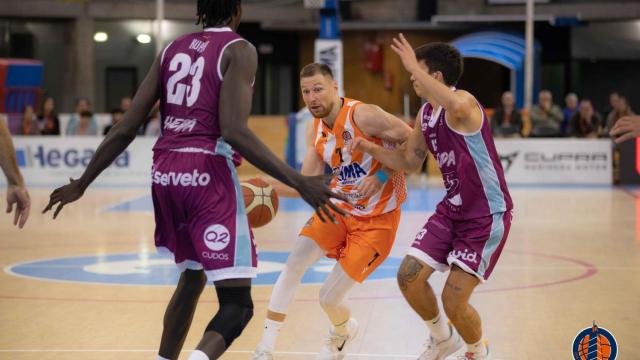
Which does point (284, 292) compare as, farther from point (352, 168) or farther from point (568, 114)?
point (568, 114)

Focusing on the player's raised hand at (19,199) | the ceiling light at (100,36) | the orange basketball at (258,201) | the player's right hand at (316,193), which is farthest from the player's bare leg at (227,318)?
the ceiling light at (100,36)

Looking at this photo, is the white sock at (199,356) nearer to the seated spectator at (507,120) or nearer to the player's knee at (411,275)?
the player's knee at (411,275)

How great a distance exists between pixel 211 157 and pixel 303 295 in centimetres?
420

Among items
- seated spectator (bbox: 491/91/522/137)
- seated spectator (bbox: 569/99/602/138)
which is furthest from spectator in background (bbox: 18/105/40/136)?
seated spectator (bbox: 569/99/602/138)

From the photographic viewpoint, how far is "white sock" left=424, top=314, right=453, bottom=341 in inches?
231

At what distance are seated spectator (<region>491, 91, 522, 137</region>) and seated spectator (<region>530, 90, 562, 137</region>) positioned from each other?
1.10 feet

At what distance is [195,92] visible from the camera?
14.8 feet

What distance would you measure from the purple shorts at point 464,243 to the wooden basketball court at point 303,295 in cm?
93

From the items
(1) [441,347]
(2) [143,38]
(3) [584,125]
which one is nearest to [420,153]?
(1) [441,347]

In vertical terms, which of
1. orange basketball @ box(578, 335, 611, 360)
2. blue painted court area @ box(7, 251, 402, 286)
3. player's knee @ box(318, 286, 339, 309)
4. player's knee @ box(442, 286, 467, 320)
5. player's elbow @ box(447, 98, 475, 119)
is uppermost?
player's elbow @ box(447, 98, 475, 119)

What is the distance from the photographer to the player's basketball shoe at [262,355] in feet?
19.4

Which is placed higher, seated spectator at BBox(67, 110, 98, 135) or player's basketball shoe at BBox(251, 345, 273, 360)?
seated spectator at BBox(67, 110, 98, 135)

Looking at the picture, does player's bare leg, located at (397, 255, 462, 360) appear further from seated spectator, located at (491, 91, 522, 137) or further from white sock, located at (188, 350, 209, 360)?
seated spectator, located at (491, 91, 522, 137)

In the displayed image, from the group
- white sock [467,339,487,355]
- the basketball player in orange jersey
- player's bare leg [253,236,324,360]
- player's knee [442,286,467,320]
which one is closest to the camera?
player's knee [442,286,467,320]
